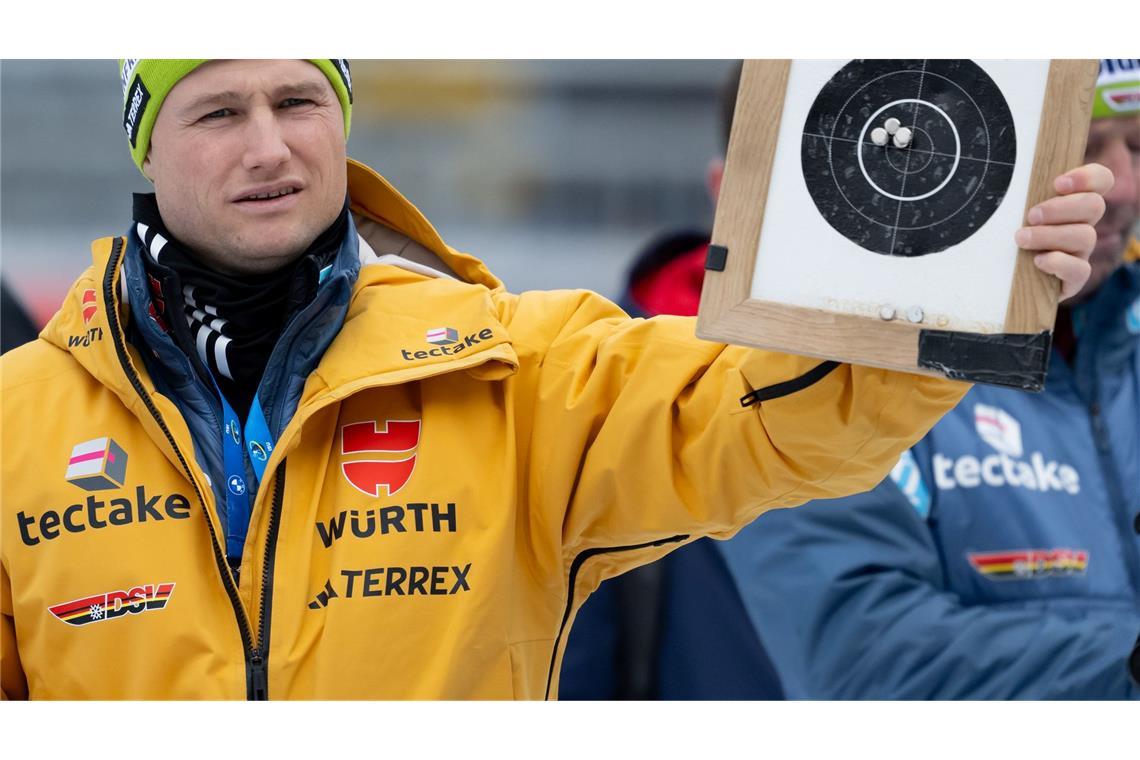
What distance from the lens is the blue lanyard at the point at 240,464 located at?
6.27 ft

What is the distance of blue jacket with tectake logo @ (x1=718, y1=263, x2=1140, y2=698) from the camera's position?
243 centimetres

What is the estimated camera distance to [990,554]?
2.56 meters

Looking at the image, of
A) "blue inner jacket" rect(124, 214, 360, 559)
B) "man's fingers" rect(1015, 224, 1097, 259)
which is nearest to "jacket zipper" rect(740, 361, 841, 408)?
"man's fingers" rect(1015, 224, 1097, 259)

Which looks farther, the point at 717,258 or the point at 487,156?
the point at 487,156

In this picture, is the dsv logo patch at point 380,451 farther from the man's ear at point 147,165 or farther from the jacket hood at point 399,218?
the man's ear at point 147,165

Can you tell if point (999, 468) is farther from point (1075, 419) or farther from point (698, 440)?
point (698, 440)

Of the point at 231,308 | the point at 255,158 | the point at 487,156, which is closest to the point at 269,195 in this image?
the point at 255,158

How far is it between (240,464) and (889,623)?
1192mm

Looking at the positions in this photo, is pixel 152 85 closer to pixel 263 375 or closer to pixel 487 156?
pixel 263 375

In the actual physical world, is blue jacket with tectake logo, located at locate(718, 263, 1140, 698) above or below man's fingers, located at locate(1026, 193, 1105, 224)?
below

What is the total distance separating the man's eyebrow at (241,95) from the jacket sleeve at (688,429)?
18.0 inches

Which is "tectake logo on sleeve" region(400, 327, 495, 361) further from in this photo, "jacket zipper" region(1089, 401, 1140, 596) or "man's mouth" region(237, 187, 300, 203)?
"jacket zipper" region(1089, 401, 1140, 596)

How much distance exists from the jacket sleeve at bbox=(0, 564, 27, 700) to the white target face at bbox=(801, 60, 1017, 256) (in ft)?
4.02

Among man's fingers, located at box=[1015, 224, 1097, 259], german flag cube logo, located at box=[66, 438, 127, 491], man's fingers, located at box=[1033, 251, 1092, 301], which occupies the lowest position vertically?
german flag cube logo, located at box=[66, 438, 127, 491]
